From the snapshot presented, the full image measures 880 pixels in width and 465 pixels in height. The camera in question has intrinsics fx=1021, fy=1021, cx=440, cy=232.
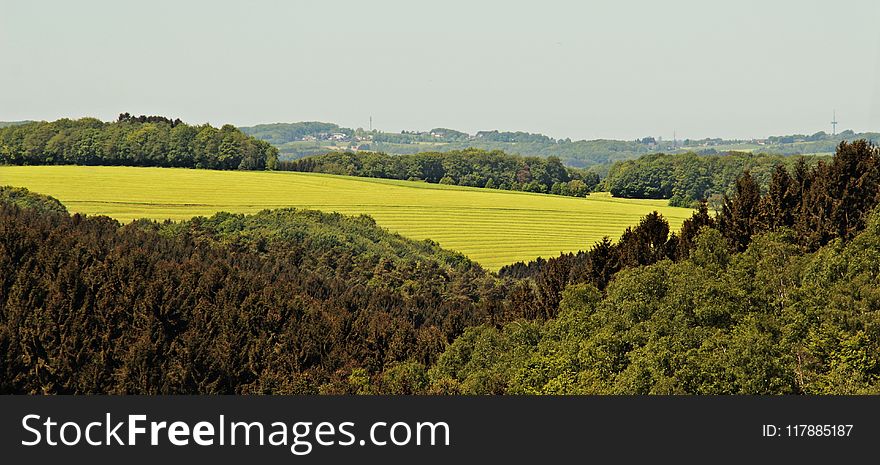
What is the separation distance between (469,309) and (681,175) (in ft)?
246

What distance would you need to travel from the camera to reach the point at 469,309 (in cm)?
8919

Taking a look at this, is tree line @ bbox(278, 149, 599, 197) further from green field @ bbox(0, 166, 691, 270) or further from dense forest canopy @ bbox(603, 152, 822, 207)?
green field @ bbox(0, 166, 691, 270)

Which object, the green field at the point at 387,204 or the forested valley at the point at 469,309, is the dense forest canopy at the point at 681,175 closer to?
the green field at the point at 387,204

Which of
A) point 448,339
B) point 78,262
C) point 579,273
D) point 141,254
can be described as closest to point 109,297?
point 78,262

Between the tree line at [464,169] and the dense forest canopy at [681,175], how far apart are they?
10.0 meters

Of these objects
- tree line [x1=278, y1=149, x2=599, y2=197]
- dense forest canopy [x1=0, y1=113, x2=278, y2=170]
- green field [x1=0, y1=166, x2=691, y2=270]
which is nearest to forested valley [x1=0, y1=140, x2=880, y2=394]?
green field [x1=0, y1=166, x2=691, y2=270]

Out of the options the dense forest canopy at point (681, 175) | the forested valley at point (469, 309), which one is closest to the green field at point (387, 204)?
the dense forest canopy at point (681, 175)

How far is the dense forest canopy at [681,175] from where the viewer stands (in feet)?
500

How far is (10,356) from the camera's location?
60.8 m

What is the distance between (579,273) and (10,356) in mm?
35024

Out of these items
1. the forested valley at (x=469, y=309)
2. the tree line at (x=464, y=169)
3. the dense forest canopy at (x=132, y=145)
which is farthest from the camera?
the tree line at (x=464, y=169)

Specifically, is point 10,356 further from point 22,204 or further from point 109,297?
point 22,204

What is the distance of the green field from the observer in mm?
123812

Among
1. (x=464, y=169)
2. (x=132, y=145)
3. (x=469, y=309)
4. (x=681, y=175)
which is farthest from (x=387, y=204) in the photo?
(x=469, y=309)
